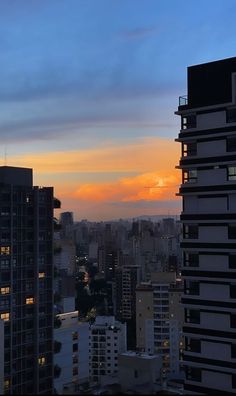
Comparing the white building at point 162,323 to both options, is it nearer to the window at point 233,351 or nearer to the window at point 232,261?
the window at point 233,351

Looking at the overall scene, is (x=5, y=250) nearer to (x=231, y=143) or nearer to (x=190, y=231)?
(x=190, y=231)

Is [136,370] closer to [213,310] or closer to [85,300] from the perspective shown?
[213,310]

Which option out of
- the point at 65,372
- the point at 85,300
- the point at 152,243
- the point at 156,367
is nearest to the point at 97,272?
the point at 152,243

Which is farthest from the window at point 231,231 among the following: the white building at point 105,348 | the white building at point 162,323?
the white building at point 162,323

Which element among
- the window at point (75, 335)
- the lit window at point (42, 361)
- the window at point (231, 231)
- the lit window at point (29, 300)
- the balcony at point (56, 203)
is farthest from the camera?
the window at point (75, 335)

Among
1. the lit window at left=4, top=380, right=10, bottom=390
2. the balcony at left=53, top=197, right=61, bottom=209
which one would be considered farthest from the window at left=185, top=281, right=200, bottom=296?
the balcony at left=53, top=197, right=61, bottom=209

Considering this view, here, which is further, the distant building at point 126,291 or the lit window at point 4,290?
the distant building at point 126,291
